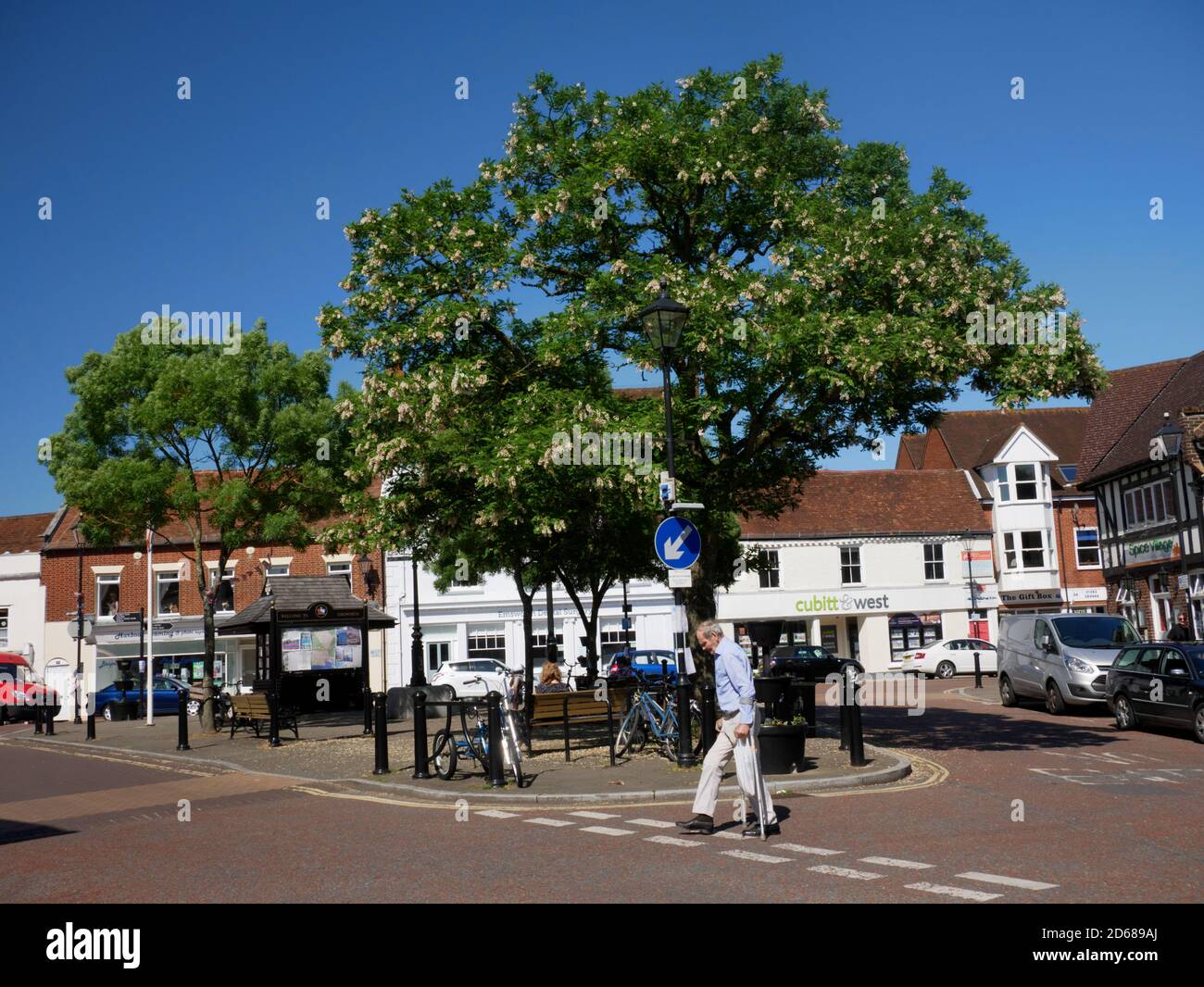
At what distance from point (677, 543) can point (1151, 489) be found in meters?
33.0

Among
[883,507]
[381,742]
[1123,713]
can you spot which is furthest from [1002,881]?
[883,507]

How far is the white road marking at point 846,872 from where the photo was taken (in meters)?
7.96

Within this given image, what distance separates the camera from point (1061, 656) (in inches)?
920

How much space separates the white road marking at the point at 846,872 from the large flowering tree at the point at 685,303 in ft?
25.9

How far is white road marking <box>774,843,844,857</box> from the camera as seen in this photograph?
8.97 m

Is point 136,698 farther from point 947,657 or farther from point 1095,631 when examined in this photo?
point 1095,631

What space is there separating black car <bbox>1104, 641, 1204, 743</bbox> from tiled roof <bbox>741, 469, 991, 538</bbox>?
33.1 meters

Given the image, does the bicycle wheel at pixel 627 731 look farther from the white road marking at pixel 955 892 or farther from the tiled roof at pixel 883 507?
the tiled roof at pixel 883 507

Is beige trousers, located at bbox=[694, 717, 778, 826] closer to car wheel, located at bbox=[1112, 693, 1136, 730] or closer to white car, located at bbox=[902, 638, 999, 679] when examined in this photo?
car wheel, located at bbox=[1112, 693, 1136, 730]

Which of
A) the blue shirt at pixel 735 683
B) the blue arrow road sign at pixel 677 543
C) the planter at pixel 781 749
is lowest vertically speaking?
the planter at pixel 781 749

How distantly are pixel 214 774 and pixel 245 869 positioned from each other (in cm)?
957

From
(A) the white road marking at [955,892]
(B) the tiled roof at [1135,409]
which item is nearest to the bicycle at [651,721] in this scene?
(A) the white road marking at [955,892]

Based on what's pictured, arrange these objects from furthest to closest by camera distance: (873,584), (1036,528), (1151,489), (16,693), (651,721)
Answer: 1. (1036,528)
2. (873,584)
3. (16,693)
4. (1151,489)
5. (651,721)

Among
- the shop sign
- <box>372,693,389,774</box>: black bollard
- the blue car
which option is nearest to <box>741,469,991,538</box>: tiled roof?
the shop sign
